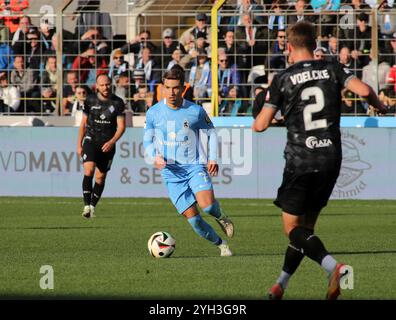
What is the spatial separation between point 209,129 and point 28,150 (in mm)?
10594

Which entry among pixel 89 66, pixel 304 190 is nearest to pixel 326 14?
pixel 89 66

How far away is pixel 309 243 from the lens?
9.30 metres

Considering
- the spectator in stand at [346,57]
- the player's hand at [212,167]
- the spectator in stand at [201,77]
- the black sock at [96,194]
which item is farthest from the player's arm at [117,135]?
the player's hand at [212,167]

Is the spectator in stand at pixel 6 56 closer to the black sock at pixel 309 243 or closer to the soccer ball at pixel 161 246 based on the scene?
the soccer ball at pixel 161 246

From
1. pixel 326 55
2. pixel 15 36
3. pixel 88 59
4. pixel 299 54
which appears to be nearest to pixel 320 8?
A: pixel 326 55

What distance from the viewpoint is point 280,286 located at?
938 centimetres

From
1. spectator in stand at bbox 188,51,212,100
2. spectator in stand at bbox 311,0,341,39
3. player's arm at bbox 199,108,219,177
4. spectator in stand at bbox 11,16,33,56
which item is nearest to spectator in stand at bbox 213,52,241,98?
spectator in stand at bbox 188,51,212,100

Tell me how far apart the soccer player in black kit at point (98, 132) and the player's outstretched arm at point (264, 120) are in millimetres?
10534

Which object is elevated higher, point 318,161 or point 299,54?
point 299,54

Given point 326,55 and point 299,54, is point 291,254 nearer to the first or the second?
point 299,54

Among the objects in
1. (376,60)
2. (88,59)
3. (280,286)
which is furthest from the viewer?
(88,59)

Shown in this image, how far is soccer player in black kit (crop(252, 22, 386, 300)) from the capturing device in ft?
30.8

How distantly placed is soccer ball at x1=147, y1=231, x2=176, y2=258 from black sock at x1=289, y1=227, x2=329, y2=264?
12.7 ft

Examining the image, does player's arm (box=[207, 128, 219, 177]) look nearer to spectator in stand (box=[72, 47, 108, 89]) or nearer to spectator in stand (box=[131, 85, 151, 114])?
spectator in stand (box=[131, 85, 151, 114])
